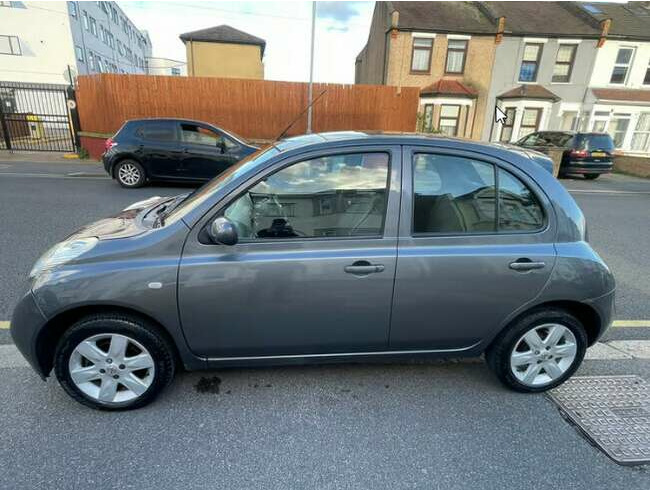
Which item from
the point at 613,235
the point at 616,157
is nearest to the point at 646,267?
the point at 613,235

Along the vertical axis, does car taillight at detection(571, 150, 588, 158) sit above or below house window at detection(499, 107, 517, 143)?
below

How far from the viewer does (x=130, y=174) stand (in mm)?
8555

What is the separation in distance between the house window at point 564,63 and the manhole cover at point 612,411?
2278 centimetres

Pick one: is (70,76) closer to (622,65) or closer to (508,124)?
(508,124)

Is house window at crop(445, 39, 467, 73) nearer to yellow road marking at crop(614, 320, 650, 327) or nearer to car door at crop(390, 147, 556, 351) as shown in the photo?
yellow road marking at crop(614, 320, 650, 327)

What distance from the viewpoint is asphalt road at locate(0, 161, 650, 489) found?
1.89 m

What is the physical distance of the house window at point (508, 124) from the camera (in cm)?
2003

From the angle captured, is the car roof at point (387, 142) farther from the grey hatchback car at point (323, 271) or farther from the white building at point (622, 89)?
the white building at point (622, 89)

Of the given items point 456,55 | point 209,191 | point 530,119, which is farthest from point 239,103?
point 530,119

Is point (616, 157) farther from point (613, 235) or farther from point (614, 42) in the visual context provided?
point (613, 235)

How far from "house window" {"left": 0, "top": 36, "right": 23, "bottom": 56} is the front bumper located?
3512cm

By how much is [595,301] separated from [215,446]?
2.51 m

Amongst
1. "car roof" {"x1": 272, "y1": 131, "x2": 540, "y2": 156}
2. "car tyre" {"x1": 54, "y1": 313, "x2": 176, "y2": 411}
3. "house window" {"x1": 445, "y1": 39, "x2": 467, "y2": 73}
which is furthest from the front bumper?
"house window" {"x1": 445, "y1": 39, "x2": 467, "y2": 73}

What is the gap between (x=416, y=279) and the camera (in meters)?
2.19
